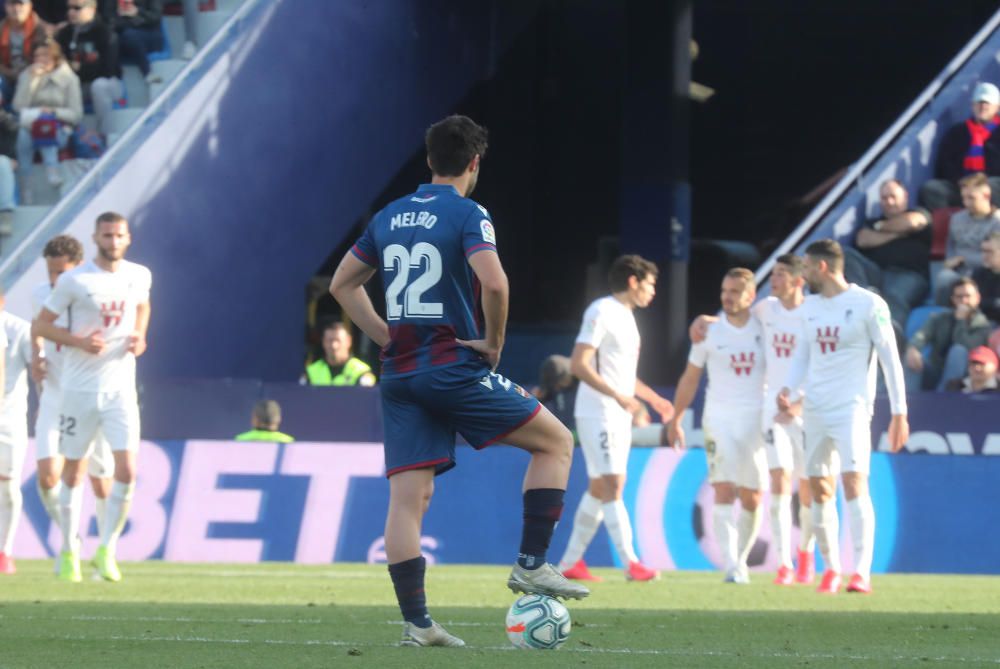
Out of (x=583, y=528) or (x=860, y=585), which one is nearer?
(x=860, y=585)

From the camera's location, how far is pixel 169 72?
21656mm

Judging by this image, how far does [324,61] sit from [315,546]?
7557mm

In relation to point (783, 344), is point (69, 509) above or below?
below

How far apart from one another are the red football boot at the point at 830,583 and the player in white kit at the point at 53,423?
511 centimetres

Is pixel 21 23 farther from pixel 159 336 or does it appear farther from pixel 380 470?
pixel 380 470

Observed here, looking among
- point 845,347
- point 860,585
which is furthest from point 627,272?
point 860,585

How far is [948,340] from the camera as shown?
18.1m

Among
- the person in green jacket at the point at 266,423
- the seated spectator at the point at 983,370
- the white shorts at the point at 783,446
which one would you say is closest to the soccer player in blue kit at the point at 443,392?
the white shorts at the point at 783,446

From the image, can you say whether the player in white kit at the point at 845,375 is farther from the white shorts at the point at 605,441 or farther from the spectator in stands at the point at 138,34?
the spectator in stands at the point at 138,34

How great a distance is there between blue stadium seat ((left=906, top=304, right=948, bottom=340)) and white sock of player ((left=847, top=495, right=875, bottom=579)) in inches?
244

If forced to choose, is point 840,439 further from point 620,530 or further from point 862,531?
point 620,530

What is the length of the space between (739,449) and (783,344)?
865 mm

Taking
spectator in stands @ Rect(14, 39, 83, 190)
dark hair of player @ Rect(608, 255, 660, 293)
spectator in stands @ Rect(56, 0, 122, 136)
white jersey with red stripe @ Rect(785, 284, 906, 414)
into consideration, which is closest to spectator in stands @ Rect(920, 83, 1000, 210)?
dark hair of player @ Rect(608, 255, 660, 293)

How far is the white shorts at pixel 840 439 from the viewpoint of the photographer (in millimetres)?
12617
